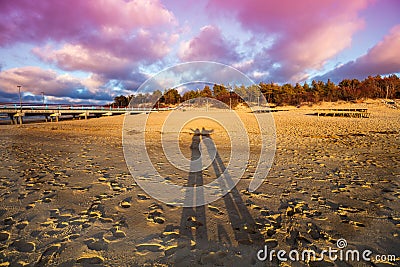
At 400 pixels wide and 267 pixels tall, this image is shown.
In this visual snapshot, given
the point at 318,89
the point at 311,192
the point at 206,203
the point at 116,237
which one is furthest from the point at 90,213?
the point at 318,89

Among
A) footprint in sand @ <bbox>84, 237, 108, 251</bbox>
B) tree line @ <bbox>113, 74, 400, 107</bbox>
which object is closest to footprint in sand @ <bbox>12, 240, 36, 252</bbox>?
footprint in sand @ <bbox>84, 237, 108, 251</bbox>

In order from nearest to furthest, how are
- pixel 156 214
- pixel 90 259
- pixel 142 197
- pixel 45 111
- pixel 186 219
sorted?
1. pixel 90 259
2. pixel 186 219
3. pixel 156 214
4. pixel 142 197
5. pixel 45 111

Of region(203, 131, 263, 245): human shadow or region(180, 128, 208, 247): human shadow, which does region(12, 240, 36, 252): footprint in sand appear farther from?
region(203, 131, 263, 245): human shadow

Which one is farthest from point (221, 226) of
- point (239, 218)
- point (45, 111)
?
point (45, 111)

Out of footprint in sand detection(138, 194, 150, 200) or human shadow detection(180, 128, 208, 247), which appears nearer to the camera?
human shadow detection(180, 128, 208, 247)

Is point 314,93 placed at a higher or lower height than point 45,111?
higher

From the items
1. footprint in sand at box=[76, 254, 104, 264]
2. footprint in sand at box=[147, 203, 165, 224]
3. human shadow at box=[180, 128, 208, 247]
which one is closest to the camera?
Result: footprint in sand at box=[76, 254, 104, 264]

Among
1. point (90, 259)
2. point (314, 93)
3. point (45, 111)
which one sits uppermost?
point (314, 93)

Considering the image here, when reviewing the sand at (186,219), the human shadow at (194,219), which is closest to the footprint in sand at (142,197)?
the sand at (186,219)

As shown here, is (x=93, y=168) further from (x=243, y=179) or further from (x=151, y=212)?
(x=243, y=179)

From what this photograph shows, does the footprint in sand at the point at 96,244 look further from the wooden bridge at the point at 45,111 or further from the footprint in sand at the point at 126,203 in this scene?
the wooden bridge at the point at 45,111

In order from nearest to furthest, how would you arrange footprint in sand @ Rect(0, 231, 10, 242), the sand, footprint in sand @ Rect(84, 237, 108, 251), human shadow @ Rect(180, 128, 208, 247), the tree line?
1. the sand
2. footprint in sand @ Rect(84, 237, 108, 251)
3. footprint in sand @ Rect(0, 231, 10, 242)
4. human shadow @ Rect(180, 128, 208, 247)
5. the tree line

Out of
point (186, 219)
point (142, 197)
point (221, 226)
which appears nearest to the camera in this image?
point (221, 226)

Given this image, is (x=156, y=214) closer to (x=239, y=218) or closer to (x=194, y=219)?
(x=194, y=219)
